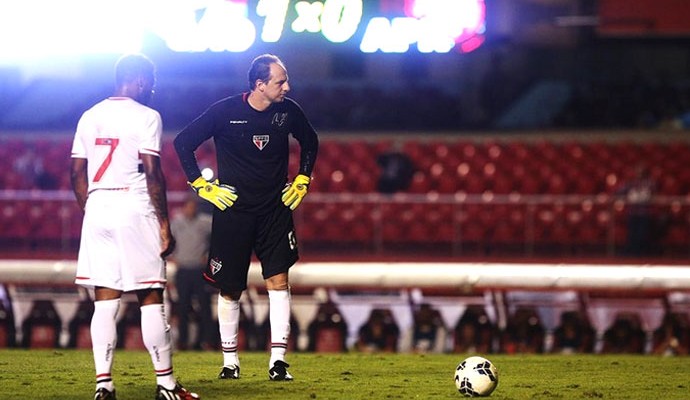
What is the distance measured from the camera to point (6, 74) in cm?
2708

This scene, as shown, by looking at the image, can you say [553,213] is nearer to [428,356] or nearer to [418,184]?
[418,184]

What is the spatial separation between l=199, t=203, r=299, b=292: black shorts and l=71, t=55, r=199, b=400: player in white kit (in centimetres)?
136

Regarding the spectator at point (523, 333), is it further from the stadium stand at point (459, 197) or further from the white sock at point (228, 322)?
the white sock at point (228, 322)

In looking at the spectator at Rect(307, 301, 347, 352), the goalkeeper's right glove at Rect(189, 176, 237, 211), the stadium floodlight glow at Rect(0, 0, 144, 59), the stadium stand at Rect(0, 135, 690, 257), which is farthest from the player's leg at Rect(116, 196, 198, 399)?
the stadium floodlight glow at Rect(0, 0, 144, 59)

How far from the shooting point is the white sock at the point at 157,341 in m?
7.89

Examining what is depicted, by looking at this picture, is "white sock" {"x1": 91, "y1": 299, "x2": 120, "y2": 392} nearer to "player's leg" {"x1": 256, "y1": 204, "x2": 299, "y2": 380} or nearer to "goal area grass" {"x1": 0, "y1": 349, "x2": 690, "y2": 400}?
"goal area grass" {"x1": 0, "y1": 349, "x2": 690, "y2": 400}

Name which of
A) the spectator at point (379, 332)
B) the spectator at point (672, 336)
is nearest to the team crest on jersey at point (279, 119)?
the spectator at point (379, 332)

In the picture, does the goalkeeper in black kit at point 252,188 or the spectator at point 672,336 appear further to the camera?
the spectator at point 672,336

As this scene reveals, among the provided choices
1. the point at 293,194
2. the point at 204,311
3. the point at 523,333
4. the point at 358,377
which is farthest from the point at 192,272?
the point at 293,194

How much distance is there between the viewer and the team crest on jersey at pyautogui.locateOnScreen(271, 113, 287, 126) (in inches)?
362

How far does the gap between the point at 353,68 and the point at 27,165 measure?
7.46 m

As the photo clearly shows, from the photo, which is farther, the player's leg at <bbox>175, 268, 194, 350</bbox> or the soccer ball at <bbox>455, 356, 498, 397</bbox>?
the player's leg at <bbox>175, 268, 194, 350</bbox>

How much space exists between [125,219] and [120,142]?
45 cm

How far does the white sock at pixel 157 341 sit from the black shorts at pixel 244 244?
1.37 m
